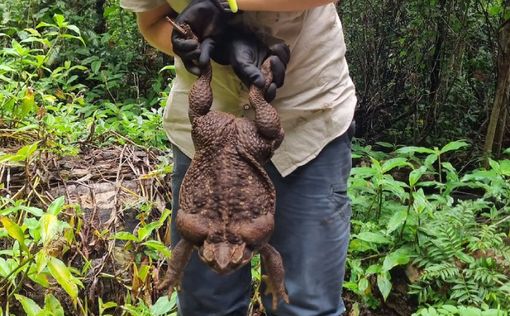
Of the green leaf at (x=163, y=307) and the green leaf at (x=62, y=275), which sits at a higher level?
the green leaf at (x=62, y=275)

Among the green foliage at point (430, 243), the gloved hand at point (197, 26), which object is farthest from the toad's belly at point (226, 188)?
the green foliage at point (430, 243)

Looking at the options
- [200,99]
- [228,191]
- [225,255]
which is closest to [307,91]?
[200,99]

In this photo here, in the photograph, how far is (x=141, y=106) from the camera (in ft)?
16.2

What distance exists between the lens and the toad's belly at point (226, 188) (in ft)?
4.27

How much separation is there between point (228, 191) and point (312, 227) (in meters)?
0.50

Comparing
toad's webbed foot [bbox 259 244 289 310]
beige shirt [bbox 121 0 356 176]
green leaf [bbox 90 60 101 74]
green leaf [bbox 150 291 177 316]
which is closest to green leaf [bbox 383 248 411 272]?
green leaf [bbox 150 291 177 316]

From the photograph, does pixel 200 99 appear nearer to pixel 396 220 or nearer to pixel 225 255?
pixel 225 255

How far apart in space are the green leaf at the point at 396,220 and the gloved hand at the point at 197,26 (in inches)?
63.7

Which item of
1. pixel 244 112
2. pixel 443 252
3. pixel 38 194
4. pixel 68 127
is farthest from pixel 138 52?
pixel 244 112

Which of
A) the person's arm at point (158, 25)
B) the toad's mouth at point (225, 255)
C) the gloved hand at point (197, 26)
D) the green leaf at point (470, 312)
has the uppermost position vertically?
the gloved hand at point (197, 26)

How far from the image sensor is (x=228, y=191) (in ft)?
4.31

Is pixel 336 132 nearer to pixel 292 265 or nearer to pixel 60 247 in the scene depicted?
pixel 292 265

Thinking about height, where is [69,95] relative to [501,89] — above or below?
below

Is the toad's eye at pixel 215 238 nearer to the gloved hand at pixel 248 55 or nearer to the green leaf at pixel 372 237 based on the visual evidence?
the gloved hand at pixel 248 55
